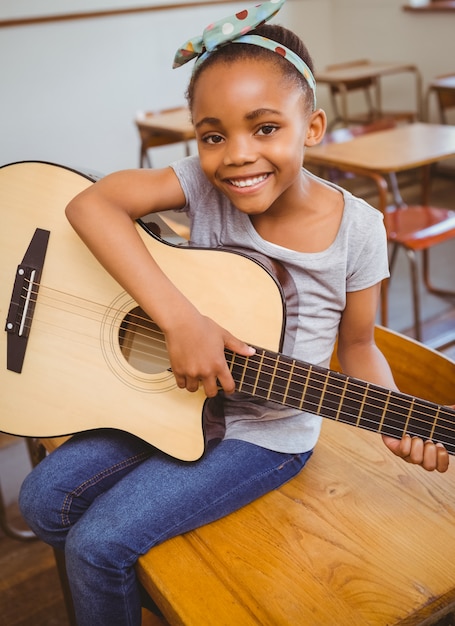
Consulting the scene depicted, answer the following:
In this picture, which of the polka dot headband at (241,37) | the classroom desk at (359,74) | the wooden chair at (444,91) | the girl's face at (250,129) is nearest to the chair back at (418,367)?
the girl's face at (250,129)

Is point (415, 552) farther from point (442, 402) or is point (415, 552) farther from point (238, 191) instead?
point (238, 191)

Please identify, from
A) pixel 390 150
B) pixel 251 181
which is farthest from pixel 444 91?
pixel 251 181

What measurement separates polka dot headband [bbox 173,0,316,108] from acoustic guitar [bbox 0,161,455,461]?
30 cm

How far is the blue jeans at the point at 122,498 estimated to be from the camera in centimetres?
97

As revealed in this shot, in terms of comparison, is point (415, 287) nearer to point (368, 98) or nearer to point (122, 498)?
point (122, 498)

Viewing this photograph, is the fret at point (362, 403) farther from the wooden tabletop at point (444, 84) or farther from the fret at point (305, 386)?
the wooden tabletop at point (444, 84)

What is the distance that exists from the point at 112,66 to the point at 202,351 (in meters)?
4.72

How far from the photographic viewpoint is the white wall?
484 cm

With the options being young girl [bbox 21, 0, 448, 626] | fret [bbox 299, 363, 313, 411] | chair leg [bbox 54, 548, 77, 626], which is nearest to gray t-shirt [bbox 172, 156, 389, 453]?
young girl [bbox 21, 0, 448, 626]

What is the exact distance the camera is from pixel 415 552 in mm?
933

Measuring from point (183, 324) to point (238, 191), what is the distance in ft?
0.76

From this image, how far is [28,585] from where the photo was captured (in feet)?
5.79

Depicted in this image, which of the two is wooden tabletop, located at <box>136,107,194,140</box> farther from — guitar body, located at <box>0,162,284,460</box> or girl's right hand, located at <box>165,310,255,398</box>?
girl's right hand, located at <box>165,310,255,398</box>

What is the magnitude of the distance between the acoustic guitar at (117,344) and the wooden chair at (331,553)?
119 mm
